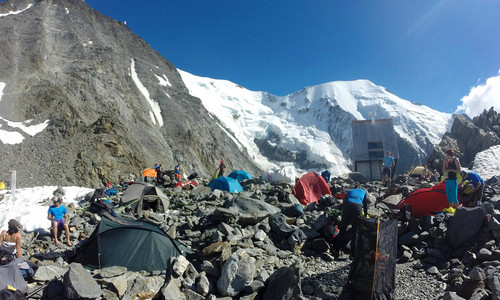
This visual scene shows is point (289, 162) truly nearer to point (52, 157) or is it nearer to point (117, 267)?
point (52, 157)

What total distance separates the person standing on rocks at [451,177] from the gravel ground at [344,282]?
2.85 metres

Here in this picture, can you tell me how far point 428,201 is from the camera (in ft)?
26.8

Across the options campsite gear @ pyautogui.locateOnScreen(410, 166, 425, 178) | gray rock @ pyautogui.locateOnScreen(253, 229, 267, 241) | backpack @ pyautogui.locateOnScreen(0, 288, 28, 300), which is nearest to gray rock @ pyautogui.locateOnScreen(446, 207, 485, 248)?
gray rock @ pyautogui.locateOnScreen(253, 229, 267, 241)

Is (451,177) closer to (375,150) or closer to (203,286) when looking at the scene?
(203,286)

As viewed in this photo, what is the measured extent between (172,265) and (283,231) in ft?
9.61

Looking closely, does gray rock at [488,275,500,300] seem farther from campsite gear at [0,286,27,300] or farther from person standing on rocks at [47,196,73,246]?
person standing on rocks at [47,196,73,246]

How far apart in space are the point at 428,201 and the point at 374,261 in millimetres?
4794

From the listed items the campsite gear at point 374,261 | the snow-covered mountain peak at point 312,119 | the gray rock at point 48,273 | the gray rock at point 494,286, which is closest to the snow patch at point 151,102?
the snow-covered mountain peak at point 312,119

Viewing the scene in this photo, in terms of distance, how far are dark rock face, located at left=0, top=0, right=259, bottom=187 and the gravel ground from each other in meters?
17.8

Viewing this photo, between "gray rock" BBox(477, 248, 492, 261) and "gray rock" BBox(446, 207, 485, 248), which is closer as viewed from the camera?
"gray rock" BBox(477, 248, 492, 261)

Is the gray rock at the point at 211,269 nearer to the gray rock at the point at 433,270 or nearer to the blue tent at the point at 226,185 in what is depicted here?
the gray rock at the point at 433,270

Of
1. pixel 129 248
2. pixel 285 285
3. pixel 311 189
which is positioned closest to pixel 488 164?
pixel 311 189

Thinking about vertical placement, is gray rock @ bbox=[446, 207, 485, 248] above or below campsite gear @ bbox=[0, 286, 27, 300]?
above

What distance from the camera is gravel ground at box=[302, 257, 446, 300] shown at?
16.1 ft
